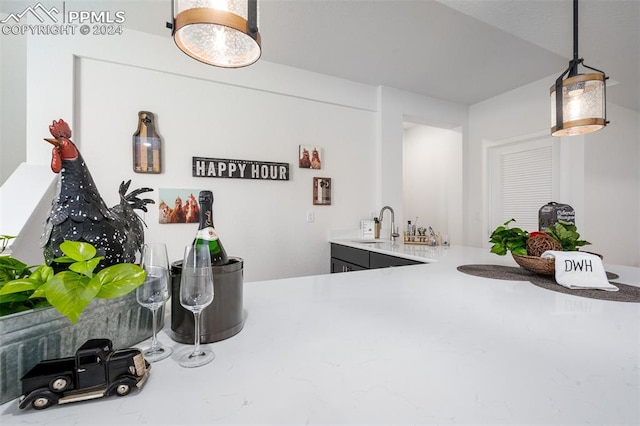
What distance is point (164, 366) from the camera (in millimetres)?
535

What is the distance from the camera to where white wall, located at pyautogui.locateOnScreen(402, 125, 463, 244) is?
3764 mm

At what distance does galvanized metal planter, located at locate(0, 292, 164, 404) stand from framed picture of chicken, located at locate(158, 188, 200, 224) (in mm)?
1890

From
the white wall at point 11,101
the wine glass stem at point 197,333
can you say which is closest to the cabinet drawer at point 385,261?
the wine glass stem at point 197,333

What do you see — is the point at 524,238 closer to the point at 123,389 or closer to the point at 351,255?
the point at 123,389

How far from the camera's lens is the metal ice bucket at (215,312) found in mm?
623

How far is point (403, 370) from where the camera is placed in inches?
20.7

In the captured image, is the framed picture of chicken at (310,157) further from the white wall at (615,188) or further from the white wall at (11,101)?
the white wall at (615,188)

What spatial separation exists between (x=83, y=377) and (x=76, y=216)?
318 mm

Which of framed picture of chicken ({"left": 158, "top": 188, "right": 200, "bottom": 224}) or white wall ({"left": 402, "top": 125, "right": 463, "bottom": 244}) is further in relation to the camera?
white wall ({"left": 402, "top": 125, "right": 463, "bottom": 244})

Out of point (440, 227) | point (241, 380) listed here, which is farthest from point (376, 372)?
point (440, 227)

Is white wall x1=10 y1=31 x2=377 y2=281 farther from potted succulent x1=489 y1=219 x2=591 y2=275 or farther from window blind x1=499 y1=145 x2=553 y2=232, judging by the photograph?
potted succulent x1=489 y1=219 x2=591 y2=275

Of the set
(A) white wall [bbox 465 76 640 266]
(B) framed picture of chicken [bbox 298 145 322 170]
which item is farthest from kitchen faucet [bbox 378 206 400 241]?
(A) white wall [bbox 465 76 640 266]

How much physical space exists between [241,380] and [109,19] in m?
2.64

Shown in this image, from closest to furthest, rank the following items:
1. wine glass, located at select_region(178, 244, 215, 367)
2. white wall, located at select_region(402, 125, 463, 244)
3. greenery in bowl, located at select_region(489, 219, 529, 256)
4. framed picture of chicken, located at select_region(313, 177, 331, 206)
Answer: wine glass, located at select_region(178, 244, 215, 367), greenery in bowl, located at select_region(489, 219, 529, 256), framed picture of chicken, located at select_region(313, 177, 331, 206), white wall, located at select_region(402, 125, 463, 244)
